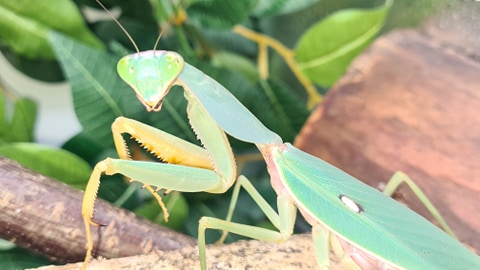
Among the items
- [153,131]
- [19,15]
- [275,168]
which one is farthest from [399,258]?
[19,15]

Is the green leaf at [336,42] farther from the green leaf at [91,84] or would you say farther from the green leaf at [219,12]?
the green leaf at [91,84]

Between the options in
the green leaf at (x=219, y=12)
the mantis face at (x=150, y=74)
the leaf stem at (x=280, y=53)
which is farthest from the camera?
the leaf stem at (x=280, y=53)

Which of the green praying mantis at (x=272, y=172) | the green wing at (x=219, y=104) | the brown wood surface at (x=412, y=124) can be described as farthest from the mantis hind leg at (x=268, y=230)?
the brown wood surface at (x=412, y=124)

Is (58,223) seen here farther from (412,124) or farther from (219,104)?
(412,124)

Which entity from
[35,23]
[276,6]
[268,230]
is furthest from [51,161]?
[276,6]

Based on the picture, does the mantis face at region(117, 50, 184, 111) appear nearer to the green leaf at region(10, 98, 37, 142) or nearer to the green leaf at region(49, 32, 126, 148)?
the green leaf at region(49, 32, 126, 148)

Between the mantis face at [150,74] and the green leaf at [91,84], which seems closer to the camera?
the mantis face at [150,74]

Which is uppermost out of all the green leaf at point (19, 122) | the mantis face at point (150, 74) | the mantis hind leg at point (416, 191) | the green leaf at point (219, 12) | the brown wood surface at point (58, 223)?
the green leaf at point (219, 12)
